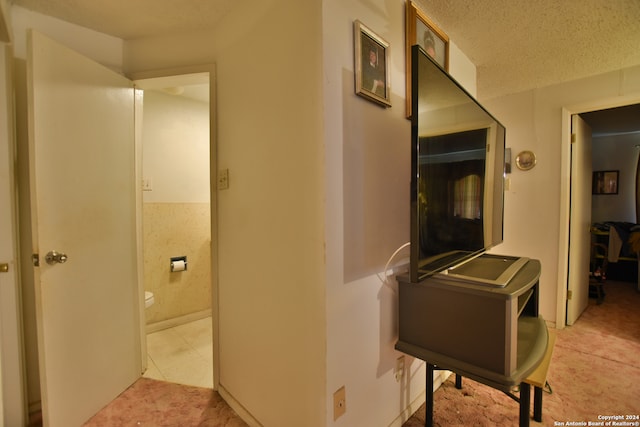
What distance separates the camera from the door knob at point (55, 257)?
1256mm

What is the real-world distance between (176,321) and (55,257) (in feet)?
5.00

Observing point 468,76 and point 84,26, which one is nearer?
point 84,26

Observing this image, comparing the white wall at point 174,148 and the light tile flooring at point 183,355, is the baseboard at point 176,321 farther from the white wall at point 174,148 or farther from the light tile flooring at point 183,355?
the white wall at point 174,148

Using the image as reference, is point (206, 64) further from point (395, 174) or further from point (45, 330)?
point (45, 330)

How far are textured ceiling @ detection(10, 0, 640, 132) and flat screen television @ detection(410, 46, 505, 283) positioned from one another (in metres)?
0.59

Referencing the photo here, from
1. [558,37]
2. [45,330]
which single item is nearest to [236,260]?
[45,330]

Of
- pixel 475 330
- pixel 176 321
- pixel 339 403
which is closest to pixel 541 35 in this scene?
pixel 475 330

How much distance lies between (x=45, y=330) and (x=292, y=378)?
1.19 meters

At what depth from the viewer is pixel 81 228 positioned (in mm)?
1409

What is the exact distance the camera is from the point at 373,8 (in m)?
1.17

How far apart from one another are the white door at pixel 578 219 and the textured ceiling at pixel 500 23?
0.68 m

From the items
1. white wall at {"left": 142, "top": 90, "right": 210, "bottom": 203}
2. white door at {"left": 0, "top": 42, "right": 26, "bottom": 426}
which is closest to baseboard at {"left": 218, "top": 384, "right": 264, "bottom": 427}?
white door at {"left": 0, "top": 42, "right": 26, "bottom": 426}

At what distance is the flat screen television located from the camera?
983 millimetres

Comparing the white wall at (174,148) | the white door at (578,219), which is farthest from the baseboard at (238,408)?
the white door at (578,219)
